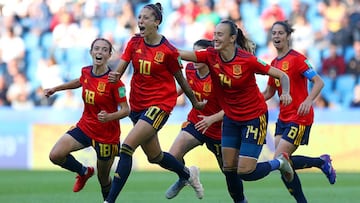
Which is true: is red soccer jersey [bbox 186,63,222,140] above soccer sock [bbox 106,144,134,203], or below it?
above

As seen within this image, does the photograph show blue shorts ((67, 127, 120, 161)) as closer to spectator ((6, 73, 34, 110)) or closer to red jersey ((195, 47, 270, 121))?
red jersey ((195, 47, 270, 121))

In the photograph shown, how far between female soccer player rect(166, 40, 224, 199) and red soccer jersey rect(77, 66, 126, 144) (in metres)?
1.38

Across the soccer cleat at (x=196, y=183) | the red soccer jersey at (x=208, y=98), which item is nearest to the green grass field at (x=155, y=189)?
the soccer cleat at (x=196, y=183)

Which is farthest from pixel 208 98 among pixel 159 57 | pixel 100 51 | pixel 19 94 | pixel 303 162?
pixel 19 94

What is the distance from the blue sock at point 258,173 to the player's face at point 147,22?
2.00m

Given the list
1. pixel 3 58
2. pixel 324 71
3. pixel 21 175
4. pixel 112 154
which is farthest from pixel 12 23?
pixel 112 154

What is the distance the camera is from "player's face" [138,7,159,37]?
10709 mm

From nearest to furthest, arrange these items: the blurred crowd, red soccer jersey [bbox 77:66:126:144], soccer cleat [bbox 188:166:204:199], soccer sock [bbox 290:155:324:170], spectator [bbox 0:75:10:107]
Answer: red soccer jersey [bbox 77:66:126:144], soccer sock [bbox 290:155:324:170], soccer cleat [bbox 188:166:204:199], the blurred crowd, spectator [bbox 0:75:10:107]

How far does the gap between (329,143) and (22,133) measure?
A: 22.2ft

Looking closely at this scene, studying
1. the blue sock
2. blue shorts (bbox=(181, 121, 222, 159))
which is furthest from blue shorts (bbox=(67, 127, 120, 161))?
the blue sock

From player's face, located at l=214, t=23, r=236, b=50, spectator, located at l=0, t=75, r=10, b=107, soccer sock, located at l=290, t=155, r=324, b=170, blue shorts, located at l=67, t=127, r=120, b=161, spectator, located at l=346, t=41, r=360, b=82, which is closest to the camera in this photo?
player's face, located at l=214, t=23, r=236, b=50

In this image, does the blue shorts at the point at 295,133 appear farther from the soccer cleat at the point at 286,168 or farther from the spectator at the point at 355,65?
the spectator at the point at 355,65

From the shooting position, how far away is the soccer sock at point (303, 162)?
11.7 meters

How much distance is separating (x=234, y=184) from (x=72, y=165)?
7.18 feet
